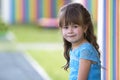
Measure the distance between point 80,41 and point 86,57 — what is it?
0.23 m

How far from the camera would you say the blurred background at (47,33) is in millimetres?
4191

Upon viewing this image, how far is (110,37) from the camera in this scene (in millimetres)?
4203

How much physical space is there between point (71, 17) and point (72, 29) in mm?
99

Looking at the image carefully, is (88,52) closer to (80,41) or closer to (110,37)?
(80,41)

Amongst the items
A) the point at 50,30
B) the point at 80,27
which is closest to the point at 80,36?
the point at 80,27

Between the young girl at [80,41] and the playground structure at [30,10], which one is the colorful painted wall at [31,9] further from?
the young girl at [80,41]

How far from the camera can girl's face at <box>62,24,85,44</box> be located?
12.5ft

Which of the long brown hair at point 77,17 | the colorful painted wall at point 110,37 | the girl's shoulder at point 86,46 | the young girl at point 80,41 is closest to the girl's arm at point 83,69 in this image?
the young girl at point 80,41

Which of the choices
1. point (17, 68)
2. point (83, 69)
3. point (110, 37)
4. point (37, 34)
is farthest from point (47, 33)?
point (83, 69)

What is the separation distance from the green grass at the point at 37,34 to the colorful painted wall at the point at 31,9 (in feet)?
3.92

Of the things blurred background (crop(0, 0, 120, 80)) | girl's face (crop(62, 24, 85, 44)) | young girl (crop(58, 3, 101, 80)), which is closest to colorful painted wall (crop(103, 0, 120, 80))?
blurred background (crop(0, 0, 120, 80))

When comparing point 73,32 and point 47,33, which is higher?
point 73,32

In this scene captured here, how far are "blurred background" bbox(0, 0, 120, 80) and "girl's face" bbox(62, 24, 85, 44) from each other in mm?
364

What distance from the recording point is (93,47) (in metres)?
3.86
